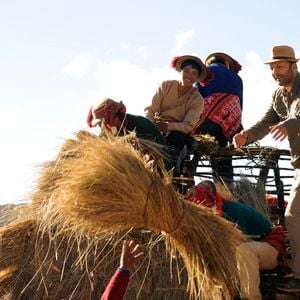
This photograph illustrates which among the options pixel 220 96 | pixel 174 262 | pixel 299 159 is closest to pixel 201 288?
pixel 174 262

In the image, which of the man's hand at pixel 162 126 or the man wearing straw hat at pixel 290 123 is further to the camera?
the man's hand at pixel 162 126

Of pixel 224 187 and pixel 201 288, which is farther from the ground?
pixel 224 187

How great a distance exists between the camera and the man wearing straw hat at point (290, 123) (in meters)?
4.67

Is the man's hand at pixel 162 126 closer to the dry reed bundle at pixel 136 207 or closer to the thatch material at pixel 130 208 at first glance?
the thatch material at pixel 130 208

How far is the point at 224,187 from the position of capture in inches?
246

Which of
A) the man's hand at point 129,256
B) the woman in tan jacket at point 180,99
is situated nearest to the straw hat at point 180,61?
the woman in tan jacket at point 180,99

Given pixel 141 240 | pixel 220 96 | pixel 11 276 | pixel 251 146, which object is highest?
pixel 220 96

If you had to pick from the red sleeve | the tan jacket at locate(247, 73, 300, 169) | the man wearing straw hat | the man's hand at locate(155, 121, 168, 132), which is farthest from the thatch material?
the man's hand at locate(155, 121, 168, 132)

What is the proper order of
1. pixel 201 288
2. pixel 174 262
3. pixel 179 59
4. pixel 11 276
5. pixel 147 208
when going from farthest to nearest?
pixel 179 59 → pixel 11 276 → pixel 174 262 → pixel 201 288 → pixel 147 208

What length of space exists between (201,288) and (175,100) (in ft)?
8.45

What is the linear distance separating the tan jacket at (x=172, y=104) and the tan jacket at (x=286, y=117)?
2.48 ft

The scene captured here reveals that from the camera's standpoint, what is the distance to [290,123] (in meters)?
4.66

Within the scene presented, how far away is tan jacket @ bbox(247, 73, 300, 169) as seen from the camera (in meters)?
4.70

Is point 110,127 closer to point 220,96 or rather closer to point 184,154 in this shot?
point 184,154
